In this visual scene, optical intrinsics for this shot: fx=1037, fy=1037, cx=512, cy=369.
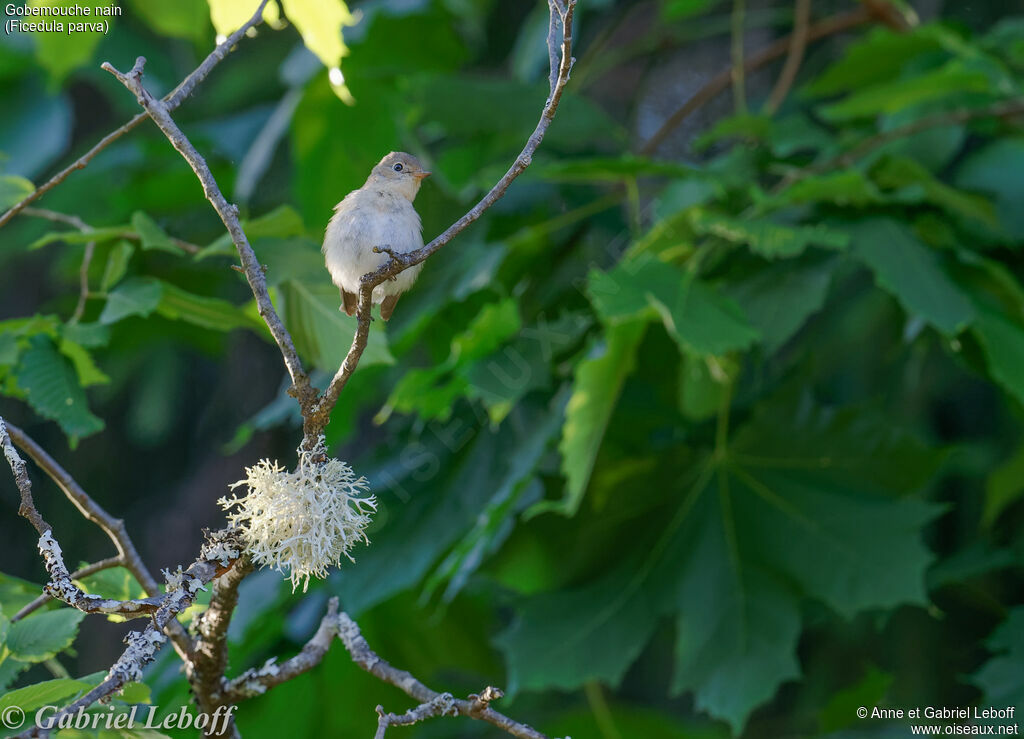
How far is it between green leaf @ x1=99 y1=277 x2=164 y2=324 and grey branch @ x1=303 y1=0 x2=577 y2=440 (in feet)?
2.67

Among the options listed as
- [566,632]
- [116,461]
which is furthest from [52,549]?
[116,461]

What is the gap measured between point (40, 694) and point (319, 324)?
0.64 m

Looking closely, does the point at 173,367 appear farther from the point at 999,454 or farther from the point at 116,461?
the point at 999,454

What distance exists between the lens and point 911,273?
2166 millimetres

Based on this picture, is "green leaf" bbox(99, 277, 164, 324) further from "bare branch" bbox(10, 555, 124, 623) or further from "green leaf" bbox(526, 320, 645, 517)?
"green leaf" bbox(526, 320, 645, 517)

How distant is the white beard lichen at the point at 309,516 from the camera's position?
3.43ft

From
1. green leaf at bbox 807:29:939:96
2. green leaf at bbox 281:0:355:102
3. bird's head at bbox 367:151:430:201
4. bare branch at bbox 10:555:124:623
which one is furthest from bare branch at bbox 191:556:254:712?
green leaf at bbox 807:29:939:96

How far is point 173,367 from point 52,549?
3468mm

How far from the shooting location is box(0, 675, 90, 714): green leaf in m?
1.12

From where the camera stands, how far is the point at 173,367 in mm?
4312

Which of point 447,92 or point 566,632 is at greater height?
point 447,92

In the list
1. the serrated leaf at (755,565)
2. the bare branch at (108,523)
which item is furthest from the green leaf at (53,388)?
the serrated leaf at (755,565)

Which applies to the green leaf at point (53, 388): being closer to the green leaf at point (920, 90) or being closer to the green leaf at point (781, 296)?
the green leaf at point (781, 296)

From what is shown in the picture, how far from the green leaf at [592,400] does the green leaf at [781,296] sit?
12.1 inches
